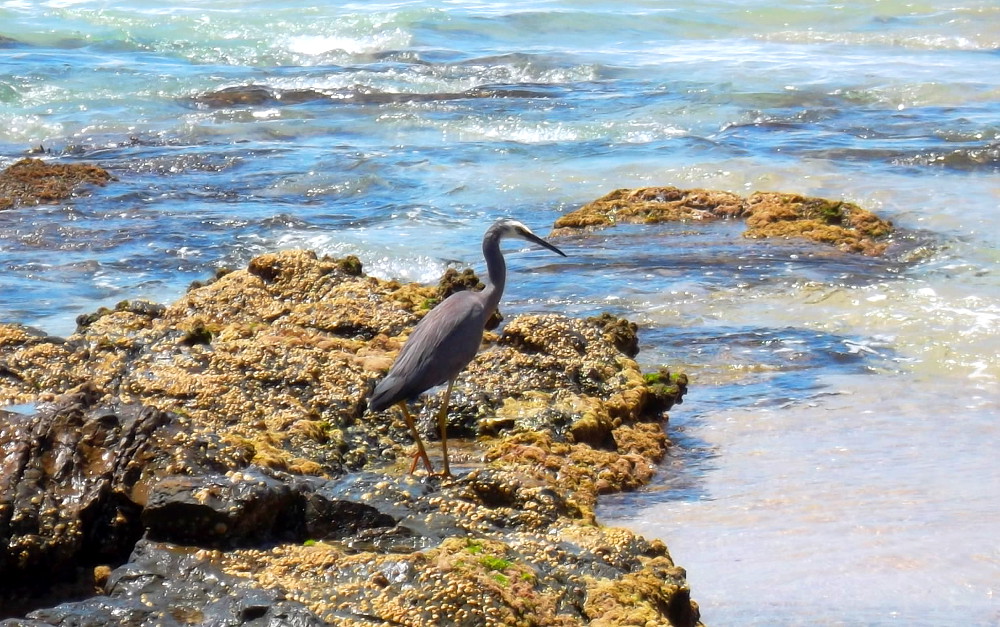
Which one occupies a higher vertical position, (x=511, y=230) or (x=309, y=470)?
(x=511, y=230)

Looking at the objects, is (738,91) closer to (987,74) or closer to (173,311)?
(987,74)

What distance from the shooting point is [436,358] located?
466 centimetres

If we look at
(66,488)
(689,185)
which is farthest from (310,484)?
(689,185)

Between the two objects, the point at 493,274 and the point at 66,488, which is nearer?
the point at 66,488

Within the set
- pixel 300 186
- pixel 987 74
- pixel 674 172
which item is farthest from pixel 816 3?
pixel 300 186

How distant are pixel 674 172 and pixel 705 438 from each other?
7.40 meters

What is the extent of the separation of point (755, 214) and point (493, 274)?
204 inches

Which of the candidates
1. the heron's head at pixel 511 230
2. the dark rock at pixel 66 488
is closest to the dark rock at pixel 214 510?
the dark rock at pixel 66 488

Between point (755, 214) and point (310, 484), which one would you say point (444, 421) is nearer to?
point (310, 484)

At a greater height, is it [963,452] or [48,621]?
[48,621]

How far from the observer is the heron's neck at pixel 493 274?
537 centimetres

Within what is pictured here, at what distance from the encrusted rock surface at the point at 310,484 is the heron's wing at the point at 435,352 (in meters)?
0.36

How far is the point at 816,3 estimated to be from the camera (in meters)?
27.5

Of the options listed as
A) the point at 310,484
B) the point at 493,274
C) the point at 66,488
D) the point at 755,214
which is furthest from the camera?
the point at 755,214
